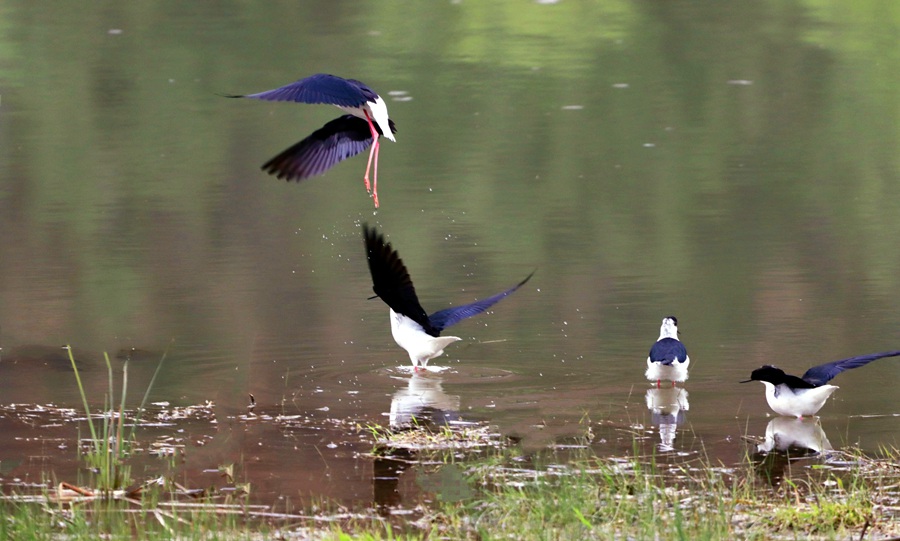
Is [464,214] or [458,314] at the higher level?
[464,214]

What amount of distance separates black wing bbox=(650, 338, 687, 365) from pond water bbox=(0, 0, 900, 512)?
181 mm

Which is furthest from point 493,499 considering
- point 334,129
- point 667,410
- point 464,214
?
point 464,214

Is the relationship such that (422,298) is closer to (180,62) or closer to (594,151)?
(594,151)

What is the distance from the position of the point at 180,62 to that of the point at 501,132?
5431 mm

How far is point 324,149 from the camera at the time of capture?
8523mm

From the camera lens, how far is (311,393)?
24.6ft

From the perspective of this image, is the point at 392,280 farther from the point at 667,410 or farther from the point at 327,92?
the point at 667,410

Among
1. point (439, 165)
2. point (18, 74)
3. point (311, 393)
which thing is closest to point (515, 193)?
point (439, 165)

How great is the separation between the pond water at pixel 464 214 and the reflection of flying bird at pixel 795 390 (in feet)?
0.51

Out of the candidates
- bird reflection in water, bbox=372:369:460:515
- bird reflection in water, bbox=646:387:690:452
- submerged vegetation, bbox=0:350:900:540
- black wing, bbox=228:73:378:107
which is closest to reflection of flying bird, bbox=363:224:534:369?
bird reflection in water, bbox=372:369:460:515

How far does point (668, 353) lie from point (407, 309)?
1.48m

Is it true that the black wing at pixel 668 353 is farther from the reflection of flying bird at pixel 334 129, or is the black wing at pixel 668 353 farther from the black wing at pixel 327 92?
the black wing at pixel 327 92

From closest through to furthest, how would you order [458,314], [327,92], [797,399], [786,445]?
[786,445]
[797,399]
[327,92]
[458,314]

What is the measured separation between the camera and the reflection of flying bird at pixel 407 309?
7.83 meters
